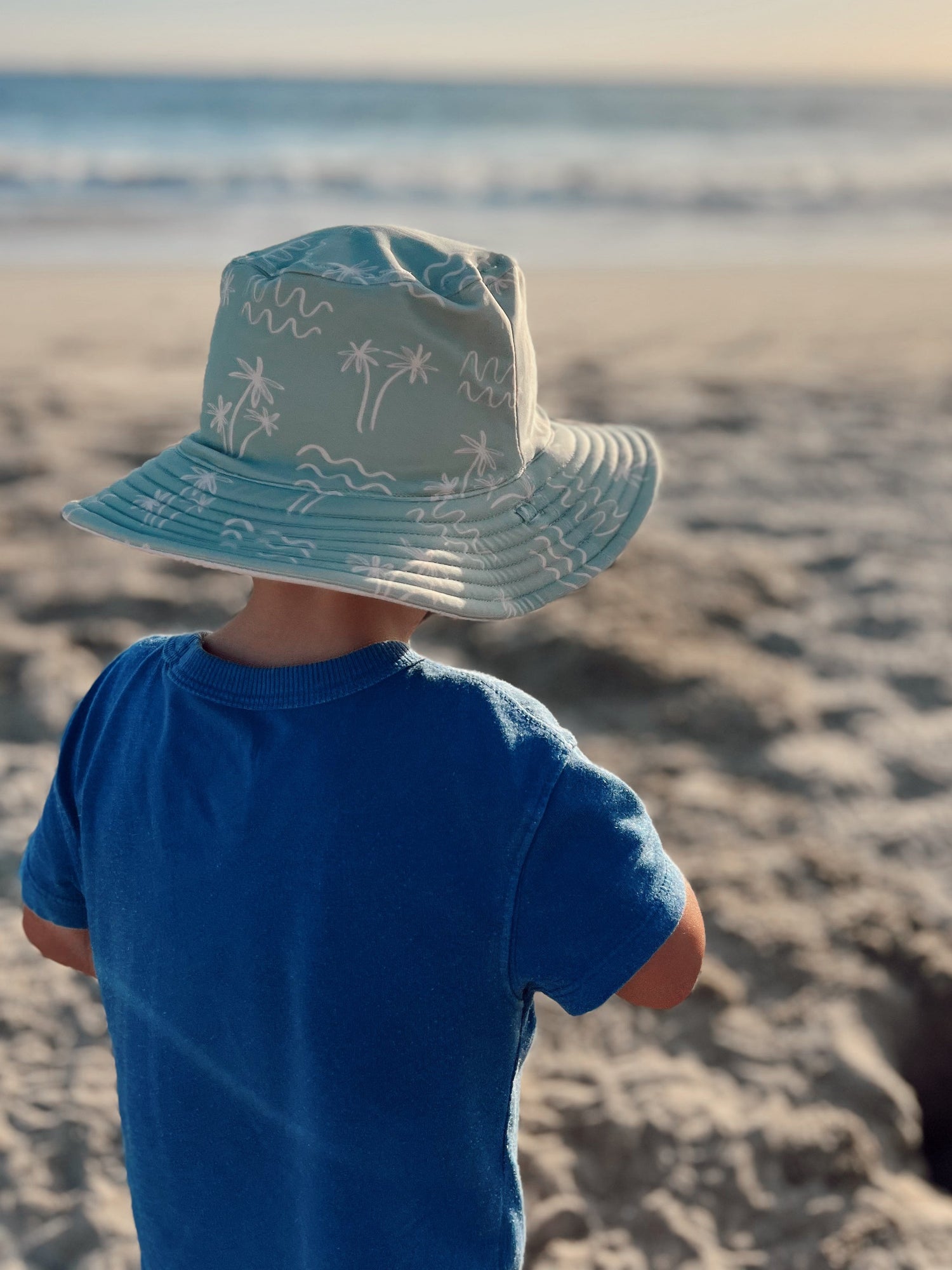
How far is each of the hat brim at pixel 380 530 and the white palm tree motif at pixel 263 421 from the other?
3 centimetres

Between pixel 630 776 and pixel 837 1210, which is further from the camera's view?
pixel 630 776

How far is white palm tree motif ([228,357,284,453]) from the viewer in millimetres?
855

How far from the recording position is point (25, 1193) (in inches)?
60.3

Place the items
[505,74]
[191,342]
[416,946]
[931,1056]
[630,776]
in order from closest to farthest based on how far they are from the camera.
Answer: [416,946], [931,1056], [630,776], [191,342], [505,74]

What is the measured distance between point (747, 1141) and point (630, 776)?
83 cm

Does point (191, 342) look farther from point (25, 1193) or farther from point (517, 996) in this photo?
point (517, 996)

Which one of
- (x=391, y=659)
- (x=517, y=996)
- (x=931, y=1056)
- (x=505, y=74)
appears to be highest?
(x=505, y=74)

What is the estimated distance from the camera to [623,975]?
2.67 feet

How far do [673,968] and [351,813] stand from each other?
0.81ft

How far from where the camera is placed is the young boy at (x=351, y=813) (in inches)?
31.6

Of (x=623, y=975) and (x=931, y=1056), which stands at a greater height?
(x=623, y=975)

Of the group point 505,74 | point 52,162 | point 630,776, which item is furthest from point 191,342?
point 505,74

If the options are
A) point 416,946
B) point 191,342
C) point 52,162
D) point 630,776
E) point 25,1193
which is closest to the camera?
point 416,946

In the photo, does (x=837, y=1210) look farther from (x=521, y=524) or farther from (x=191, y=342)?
(x=191, y=342)
